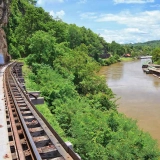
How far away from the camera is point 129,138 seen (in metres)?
11.7

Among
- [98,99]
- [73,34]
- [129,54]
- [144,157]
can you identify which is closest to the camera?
[144,157]

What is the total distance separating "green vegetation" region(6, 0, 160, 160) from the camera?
35.8 ft

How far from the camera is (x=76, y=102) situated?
16438mm

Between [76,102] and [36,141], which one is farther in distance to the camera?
[76,102]

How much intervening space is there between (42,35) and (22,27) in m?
10.3

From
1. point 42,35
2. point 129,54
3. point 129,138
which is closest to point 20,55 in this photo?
point 42,35

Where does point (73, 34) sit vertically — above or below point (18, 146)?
above

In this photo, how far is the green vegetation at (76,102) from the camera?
10.9m

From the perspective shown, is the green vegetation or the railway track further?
the green vegetation

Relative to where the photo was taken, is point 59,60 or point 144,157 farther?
point 59,60

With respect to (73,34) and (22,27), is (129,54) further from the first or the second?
(22,27)

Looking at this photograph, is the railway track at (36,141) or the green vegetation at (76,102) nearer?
the railway track at (36,141)

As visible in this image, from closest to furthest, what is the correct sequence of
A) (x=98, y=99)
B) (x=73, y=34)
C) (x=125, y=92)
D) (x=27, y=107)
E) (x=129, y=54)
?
(x=27, y=107)
(x=98, y=99)
(x=125, y=92)
(x=73, y=34)
(x=129, y=54)

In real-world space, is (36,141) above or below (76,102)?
above
